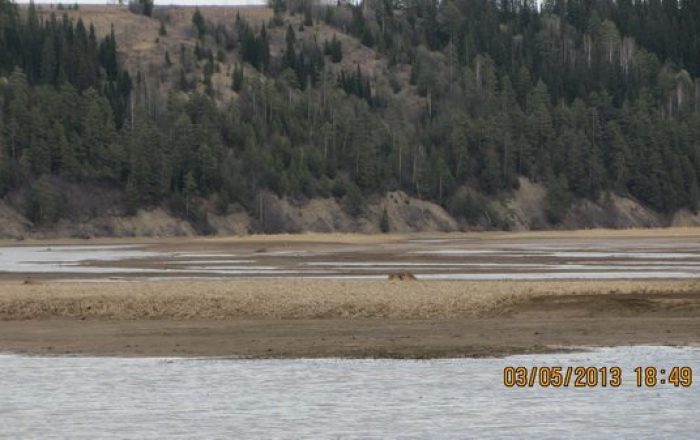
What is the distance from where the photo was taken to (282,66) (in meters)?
158

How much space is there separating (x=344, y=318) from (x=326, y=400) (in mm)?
9968

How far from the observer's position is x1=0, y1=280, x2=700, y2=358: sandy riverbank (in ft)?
82.8

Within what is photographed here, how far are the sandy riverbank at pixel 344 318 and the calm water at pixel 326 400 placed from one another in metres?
1.59

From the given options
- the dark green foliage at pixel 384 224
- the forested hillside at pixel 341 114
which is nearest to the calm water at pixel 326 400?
the forested hillside at pixel 341 114

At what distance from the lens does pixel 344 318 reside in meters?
29.4

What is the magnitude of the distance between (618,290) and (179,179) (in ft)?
300

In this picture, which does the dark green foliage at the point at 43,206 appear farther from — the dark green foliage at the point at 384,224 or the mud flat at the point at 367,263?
the mud flat at the point at 367,263

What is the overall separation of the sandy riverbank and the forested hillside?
267ft

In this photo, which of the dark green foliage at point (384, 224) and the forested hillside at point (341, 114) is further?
the forested hillside at point (341, 114)

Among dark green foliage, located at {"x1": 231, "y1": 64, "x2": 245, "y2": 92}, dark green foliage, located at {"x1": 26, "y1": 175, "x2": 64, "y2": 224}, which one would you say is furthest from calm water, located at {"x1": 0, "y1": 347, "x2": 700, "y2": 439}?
dark green foliage, located at {"x1": 231, "y1": 64, "x2": 245, "y2": 92}

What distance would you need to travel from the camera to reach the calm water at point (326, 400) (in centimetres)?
1717

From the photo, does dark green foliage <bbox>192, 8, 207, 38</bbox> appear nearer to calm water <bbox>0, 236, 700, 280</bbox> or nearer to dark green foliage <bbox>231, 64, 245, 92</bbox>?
dark green foliage <bbox>231, 64, 245, 92</bbox>

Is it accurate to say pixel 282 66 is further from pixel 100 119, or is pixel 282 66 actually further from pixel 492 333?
pixel 492 333

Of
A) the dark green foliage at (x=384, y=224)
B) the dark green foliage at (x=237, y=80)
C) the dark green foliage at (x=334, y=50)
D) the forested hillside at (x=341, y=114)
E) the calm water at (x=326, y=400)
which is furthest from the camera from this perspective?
the dark green foliage at (x=334, y=50)
